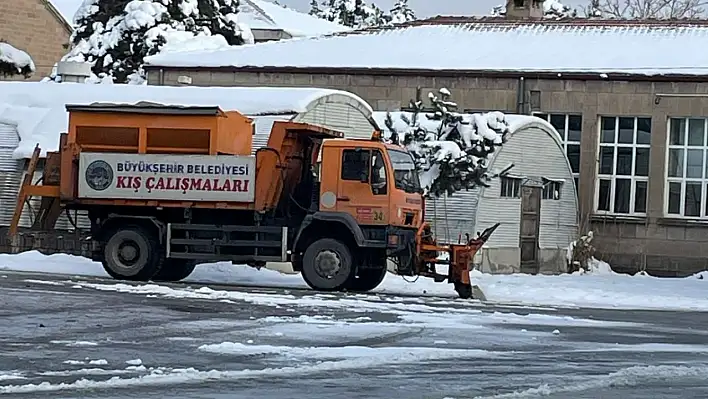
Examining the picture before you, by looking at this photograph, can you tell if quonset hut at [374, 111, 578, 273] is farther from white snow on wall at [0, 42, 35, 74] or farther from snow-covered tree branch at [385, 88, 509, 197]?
white snow on wall at [0, 42, 35, 74]

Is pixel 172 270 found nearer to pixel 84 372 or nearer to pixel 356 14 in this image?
pixel 84 372

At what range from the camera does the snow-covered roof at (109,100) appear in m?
30.6

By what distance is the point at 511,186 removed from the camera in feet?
116

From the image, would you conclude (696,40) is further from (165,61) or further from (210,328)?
(210,328)

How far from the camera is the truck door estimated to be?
24.8 metres

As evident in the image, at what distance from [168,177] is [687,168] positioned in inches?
725

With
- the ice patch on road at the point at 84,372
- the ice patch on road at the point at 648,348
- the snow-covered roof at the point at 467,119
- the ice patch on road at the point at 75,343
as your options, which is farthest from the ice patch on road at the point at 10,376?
the snow-covered roof at the point at 467,119

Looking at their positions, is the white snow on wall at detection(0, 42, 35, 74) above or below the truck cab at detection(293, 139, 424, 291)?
above

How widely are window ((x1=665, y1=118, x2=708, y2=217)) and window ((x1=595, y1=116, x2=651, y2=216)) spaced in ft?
2.15

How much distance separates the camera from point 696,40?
4194 cm

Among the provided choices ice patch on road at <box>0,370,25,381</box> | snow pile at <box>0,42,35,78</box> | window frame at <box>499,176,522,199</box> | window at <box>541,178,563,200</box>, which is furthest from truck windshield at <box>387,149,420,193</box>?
snow pile at <box>0,42,35,78</box>

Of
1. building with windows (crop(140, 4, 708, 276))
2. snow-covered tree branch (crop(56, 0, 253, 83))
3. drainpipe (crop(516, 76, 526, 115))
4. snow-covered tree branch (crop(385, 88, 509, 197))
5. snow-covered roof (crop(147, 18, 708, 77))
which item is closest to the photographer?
snow-covered tree branch (crop(385, 88, 509, 197))

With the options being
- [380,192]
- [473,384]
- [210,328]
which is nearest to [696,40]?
[380,192]

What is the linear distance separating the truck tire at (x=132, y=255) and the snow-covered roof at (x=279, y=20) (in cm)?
4581
